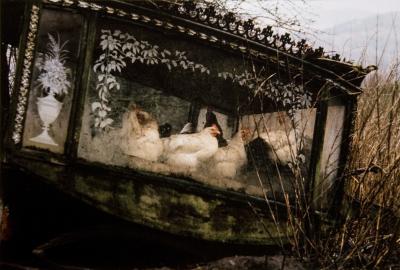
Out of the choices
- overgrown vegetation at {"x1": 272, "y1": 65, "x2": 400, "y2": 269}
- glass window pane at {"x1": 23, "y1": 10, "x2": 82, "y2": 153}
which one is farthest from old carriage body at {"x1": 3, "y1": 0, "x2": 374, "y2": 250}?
overgrown vegetation at {"x1": 272, "y1": 65, "x2": 400, "y2": 269}

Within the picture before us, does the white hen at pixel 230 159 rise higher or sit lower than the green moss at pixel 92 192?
higher

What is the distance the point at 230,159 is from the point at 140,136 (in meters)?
1.05

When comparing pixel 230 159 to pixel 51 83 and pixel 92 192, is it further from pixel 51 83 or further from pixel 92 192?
pixel 51 83

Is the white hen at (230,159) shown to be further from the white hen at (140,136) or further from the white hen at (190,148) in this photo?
the white hen at (140,136)

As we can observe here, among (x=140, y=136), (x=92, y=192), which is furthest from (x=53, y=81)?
(x=92, y=192)

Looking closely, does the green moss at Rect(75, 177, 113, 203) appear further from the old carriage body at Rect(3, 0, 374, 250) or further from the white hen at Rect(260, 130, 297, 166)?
the white hen at Rect(260, 130, 297, 166)

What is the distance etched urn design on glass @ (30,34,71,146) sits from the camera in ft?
13.4

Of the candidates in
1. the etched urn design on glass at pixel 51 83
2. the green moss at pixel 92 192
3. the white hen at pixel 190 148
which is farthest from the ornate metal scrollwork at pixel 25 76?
the white hen at pixel 190 148

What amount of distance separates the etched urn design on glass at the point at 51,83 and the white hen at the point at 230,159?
5.60ft

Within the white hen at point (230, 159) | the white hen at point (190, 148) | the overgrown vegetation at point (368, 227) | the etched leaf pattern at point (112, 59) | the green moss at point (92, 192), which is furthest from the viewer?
the white hen at point (230, 159)

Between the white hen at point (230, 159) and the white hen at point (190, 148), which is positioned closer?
the white hen at point (190, 148)

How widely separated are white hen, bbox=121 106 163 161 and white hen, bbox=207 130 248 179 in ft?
2.11

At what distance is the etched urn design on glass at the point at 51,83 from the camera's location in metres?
4.07

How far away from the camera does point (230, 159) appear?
15.1 ft
